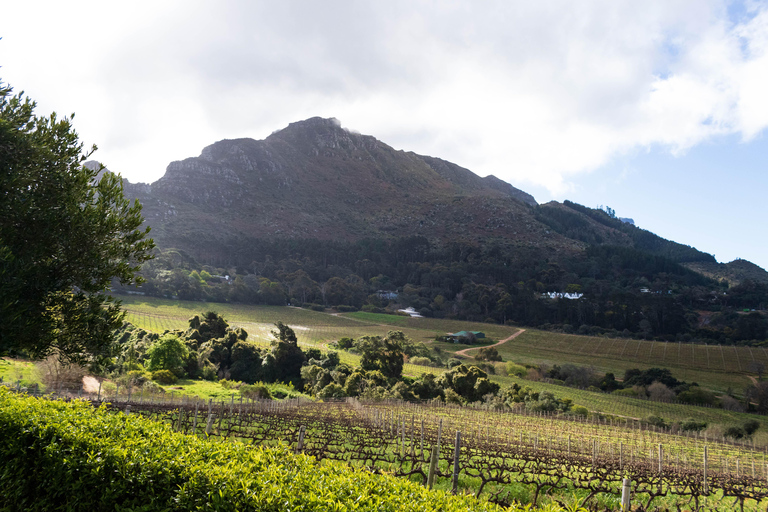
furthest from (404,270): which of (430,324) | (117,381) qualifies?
(117,381)

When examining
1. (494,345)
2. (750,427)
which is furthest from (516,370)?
(494,345)

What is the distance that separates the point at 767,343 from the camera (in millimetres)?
97062

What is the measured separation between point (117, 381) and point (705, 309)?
553 ft

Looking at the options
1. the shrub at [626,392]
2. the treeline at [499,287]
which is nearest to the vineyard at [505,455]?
the shrub at [626,392]

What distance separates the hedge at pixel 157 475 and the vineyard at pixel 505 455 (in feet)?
2.41

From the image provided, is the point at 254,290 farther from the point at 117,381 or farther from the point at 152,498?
the point at 152,498

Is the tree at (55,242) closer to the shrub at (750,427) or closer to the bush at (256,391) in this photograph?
the bush at (256,391)

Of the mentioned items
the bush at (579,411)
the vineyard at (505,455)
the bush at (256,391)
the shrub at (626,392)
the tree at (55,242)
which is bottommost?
the shrub at (626,392)

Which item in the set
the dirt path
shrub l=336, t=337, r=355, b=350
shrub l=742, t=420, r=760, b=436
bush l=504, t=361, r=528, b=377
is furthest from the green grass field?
shrub l=742, t=420, r=760, b=436

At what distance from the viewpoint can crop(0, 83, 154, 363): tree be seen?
9758 mm

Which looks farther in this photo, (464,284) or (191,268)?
(464,284)

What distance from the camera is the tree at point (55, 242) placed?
9.76m

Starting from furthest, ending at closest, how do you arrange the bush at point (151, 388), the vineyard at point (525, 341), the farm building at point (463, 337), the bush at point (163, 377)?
1. the farm building at point (463, 337)
2. the vineyard at point (525, 341)
3. the bush at point (163, 377)
4. the bush at point (151, 388)

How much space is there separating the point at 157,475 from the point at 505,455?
15079 mm
